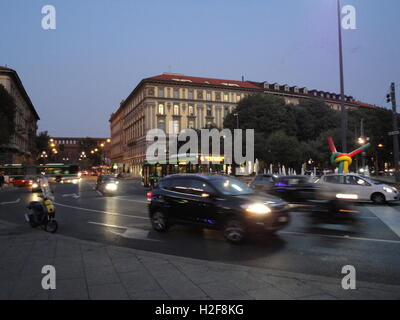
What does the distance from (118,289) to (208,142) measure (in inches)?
1867

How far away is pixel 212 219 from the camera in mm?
8445

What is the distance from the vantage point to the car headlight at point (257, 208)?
7.79 m

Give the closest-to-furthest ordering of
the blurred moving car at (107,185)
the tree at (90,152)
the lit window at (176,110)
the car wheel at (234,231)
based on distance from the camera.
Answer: the car wheel at (234,231) → the blurred moving car at (107,185) → the lit window at (176,110) → the tree at (90,152)

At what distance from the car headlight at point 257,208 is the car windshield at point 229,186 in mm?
723

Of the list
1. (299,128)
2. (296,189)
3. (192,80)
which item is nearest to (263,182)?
(296,189)

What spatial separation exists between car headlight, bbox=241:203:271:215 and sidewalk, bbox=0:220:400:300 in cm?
213

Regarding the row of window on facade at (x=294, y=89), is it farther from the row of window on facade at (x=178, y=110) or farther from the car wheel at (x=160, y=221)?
the car wheel at (x=160, y=221)

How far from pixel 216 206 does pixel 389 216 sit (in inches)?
294

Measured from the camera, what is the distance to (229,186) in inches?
354

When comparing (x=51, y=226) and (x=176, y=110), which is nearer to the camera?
(x=51, y=226)

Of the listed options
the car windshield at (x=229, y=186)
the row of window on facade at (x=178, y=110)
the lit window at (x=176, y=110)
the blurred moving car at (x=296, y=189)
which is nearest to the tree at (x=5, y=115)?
the blurred moving car at (x=296, y=189)

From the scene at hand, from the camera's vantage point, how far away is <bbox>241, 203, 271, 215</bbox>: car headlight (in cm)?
779

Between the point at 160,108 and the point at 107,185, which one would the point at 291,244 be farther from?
the point at 160,108

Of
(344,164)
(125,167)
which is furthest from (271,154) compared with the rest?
(125,167)
